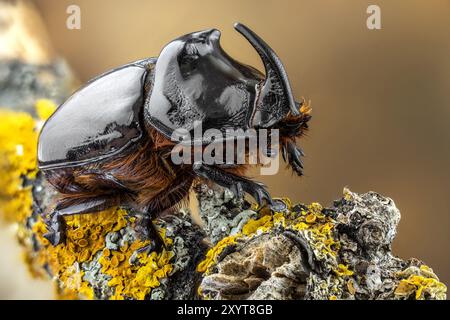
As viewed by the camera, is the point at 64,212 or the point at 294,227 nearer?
the point at 294,227

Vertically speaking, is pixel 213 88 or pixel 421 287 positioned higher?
pixel 213 88

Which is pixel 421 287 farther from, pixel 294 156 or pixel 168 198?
pixel 168 198

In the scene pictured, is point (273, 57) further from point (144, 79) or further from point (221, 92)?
point (144, 79)

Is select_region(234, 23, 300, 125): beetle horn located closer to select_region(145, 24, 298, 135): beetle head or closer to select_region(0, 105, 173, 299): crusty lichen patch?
select_region(145, 24, 298, 135): beetle head

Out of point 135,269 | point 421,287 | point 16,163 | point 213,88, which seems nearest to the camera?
point 421,287

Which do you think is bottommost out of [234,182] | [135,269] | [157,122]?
[135,269]

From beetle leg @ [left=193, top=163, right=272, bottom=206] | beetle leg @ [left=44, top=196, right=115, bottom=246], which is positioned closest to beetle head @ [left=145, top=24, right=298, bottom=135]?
beetle leg @ [left=193, top=163, right=272, bottom=206]

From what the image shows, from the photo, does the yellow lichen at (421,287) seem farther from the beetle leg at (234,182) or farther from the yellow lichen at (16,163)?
the yellow lichen at (16,163)

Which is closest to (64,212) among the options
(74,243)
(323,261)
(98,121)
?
(74,243)
